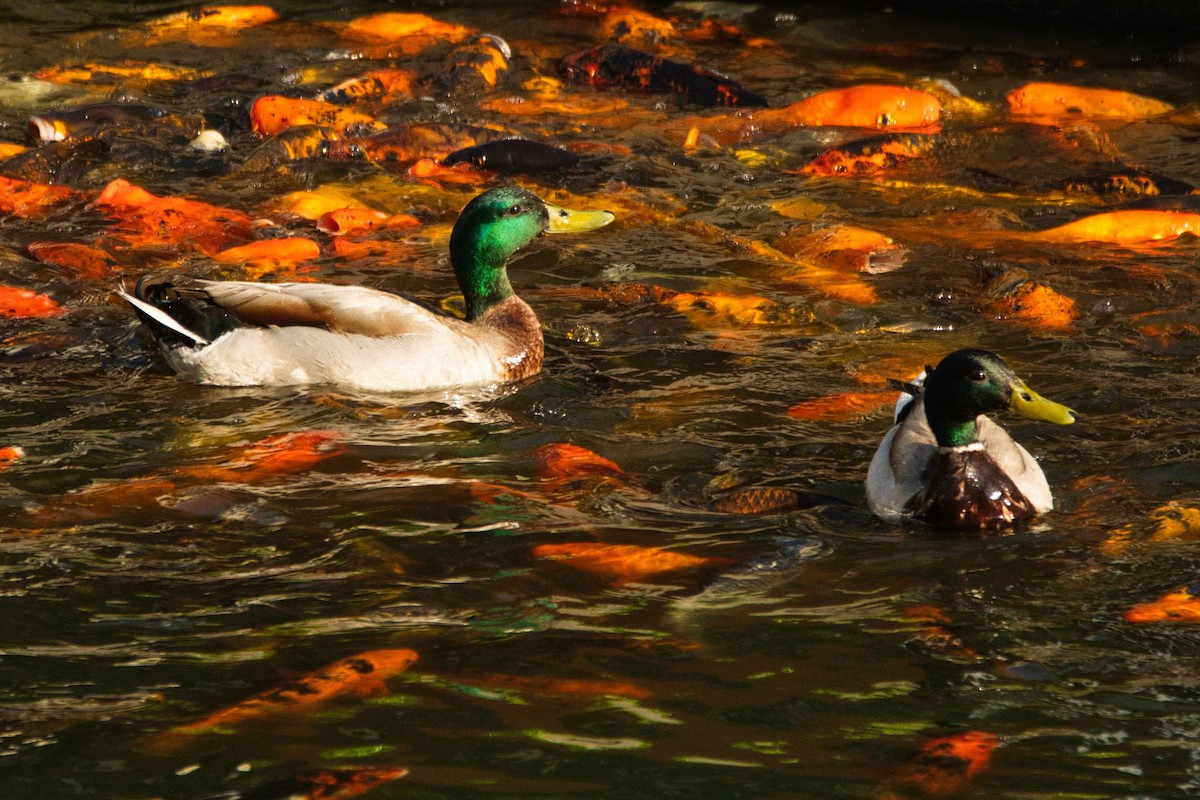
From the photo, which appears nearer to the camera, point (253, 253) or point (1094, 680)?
point (1094, 680)

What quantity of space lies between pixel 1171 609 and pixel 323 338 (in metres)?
3.68

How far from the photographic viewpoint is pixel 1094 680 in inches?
147

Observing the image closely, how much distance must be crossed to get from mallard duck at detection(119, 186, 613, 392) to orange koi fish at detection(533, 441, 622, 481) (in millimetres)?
1111

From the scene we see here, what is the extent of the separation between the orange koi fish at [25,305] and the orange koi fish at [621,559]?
3405mm

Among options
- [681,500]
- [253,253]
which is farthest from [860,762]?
[253,253]


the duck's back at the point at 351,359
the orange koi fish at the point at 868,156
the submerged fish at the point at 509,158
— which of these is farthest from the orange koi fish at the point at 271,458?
the orange koi fish at the point at 868,156

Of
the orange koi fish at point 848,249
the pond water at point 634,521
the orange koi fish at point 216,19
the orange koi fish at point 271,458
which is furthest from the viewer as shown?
the orange koi fish at point 216,19

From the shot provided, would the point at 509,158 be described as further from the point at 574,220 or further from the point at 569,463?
the point at 569,463

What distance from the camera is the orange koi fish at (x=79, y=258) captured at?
7688mm

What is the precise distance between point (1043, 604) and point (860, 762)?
1103 mm

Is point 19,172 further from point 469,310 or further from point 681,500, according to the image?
point 681,500

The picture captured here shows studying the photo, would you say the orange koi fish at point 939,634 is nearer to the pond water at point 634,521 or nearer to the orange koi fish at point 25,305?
the pond water at point 634,521

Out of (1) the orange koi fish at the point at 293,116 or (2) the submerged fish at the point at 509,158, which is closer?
(2) the submerged fish at the point at 509,158

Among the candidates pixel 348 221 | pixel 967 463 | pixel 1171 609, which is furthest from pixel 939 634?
pixel 348 221
